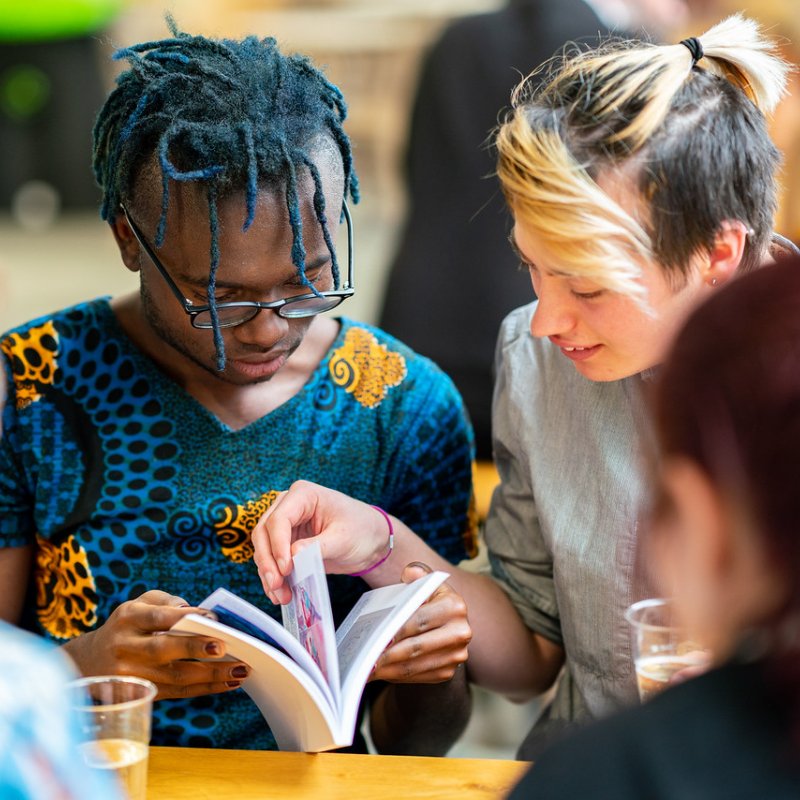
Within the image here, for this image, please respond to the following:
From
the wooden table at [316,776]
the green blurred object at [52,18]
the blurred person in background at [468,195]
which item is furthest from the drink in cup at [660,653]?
the green blurred object at [52,18]

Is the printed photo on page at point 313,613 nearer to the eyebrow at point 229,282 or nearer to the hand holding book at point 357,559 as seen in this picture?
the hand holding book at point 357,559

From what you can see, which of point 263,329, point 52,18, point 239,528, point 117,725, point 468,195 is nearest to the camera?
point 117,725

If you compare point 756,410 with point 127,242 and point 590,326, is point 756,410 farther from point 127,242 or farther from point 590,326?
point 127,242

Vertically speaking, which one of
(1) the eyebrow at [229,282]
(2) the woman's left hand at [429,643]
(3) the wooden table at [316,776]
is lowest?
(3) the wooden table at [316,776]

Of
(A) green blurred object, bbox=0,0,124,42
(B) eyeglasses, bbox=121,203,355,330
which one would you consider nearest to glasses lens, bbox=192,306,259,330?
(B) eyeglasses, bbox=121,203,355,330

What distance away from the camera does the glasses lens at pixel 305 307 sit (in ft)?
4.94

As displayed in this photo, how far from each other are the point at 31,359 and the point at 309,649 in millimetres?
599

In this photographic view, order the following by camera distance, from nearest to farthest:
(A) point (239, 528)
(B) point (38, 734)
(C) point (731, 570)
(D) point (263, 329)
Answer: (B) point (38, 734) < (C) point (731, 570) < (D) point (263, 329) < (A) point (239, 528)

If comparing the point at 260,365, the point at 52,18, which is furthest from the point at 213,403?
the point at 52,18

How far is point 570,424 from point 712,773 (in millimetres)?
901

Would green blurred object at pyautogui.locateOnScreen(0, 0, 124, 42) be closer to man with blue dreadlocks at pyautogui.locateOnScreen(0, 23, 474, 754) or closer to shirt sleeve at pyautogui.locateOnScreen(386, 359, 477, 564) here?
man with blue dreadlocks at pyautogui.locateOnScreen(0, 23, 474, 754)

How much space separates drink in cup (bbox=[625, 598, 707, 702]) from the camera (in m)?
1.18

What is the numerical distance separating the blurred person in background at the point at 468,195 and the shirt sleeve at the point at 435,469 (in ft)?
2.18

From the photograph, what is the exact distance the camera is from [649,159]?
1348 millimetres
